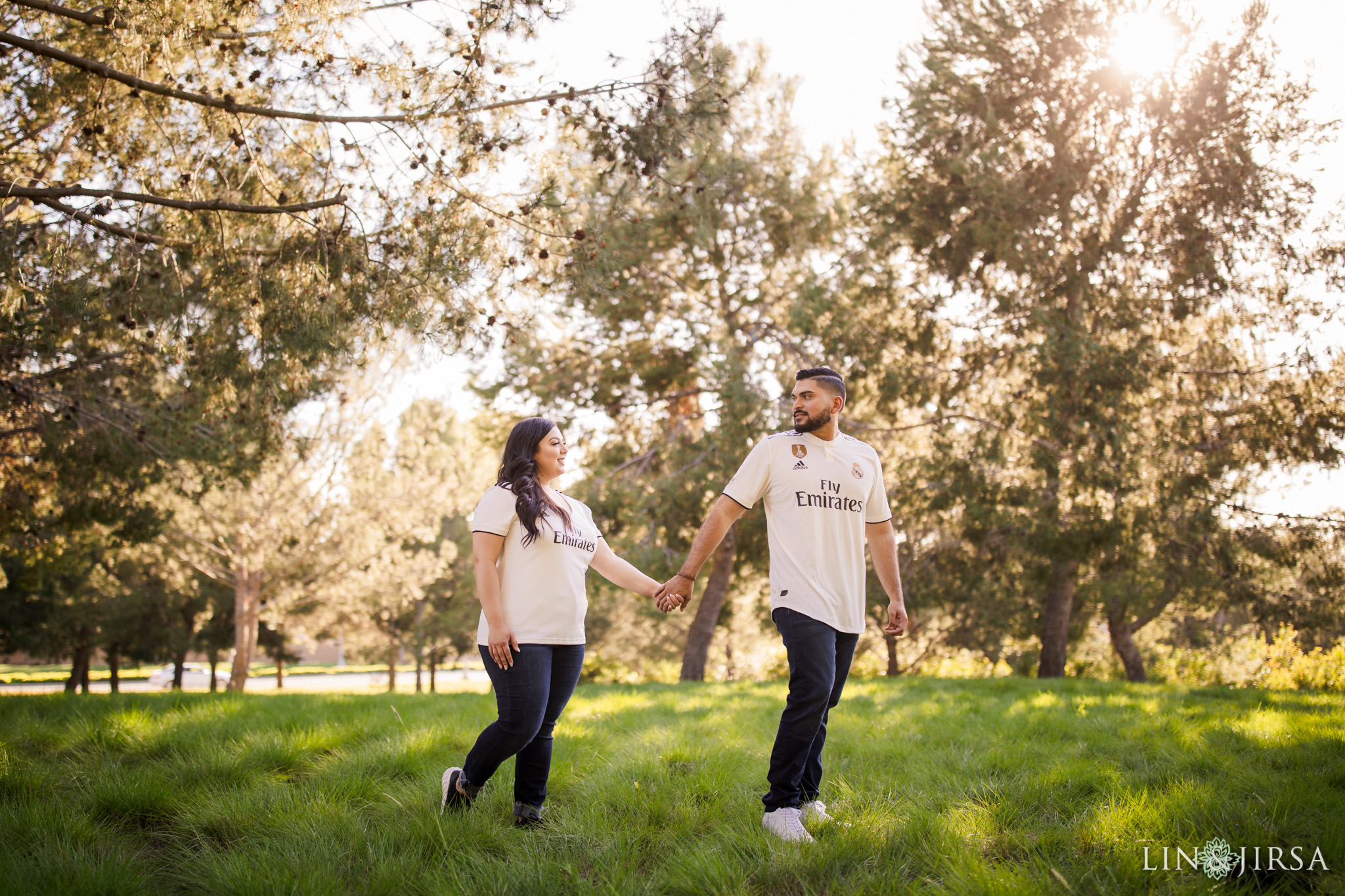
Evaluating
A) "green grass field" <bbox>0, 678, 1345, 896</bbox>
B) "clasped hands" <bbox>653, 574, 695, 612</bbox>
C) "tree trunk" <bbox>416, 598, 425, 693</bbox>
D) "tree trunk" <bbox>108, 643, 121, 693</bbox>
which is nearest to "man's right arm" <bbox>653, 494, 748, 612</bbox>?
"clasped hands" <bbox>653, 574, 695, 612</bbox>

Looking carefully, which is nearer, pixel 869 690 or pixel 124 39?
pixel 124 39

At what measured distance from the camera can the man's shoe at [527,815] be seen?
131 inches

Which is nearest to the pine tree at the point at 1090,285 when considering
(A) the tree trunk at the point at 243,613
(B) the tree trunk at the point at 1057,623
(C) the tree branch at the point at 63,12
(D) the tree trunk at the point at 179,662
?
(B) the tree trunk at the point at 1057,623

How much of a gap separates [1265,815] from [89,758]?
5.82 m

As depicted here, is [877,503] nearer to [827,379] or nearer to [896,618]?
[896,618]

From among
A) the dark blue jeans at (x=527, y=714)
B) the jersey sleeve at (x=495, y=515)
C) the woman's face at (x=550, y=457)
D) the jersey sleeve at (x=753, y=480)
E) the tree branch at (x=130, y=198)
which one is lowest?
the dark blue jeans at (x=527, y=714)

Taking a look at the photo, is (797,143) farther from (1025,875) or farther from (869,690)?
(1025,875)

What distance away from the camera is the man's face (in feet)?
12.0

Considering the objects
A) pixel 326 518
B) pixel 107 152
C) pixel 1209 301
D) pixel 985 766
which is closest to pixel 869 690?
pixel 985 766

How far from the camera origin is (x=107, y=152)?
568cm

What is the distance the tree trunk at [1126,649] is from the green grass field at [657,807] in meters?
13.2

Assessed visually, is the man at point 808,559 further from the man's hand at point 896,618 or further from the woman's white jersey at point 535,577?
the woman's white jersey at point 535,577

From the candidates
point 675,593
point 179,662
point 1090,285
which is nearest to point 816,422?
point 675,593

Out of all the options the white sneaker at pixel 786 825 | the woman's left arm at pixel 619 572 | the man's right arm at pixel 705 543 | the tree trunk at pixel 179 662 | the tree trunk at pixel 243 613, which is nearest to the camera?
the white sneaker at pixel 786 825
